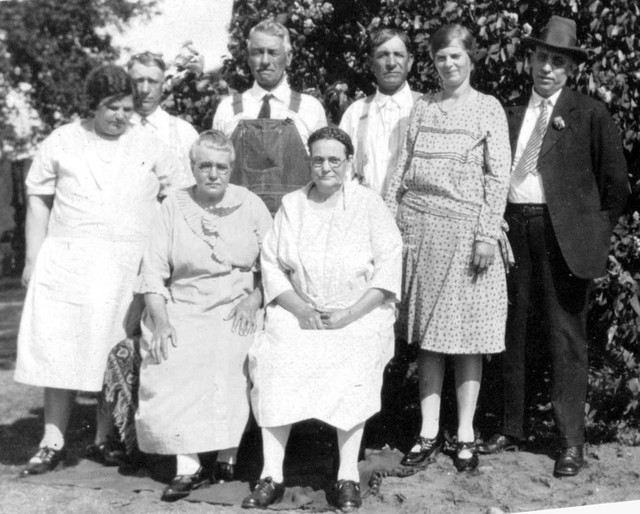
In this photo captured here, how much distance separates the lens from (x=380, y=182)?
4410 mm

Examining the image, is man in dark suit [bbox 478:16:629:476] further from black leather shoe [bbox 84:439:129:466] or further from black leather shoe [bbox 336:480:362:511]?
black leather shoe [bbox 84:439:129:466]

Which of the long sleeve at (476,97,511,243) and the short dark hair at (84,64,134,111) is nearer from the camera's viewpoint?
the long sleeve at (476,97,511,243)

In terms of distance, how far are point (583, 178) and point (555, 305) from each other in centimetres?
60

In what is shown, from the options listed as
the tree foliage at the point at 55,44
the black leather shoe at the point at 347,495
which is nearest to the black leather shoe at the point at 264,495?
the black leather shoe at the point at 347,495

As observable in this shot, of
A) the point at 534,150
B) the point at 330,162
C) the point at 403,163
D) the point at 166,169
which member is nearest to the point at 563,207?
the point at 534,150

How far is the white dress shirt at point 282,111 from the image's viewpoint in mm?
4594

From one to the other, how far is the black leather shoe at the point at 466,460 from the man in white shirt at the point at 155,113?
1891 mm

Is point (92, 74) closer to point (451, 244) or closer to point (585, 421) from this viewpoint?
point (451, 244)

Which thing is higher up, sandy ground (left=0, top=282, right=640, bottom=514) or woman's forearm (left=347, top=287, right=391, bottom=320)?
woman's forearm (left=347, top=287, right=391, bottom=320)

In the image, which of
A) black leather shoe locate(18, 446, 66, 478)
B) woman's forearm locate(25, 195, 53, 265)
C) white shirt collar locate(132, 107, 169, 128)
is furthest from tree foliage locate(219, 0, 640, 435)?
black leather shoe locate(18, 446, 66, 478)

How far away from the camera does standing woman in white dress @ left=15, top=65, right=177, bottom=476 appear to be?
4.16 meters

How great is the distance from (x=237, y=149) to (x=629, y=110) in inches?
77.7

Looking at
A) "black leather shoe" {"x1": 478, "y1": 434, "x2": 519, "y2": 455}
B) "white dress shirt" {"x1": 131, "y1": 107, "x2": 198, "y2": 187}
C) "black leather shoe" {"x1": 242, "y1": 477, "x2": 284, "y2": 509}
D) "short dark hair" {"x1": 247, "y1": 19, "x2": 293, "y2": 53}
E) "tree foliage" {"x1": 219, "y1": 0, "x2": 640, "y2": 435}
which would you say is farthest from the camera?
"white dress shirt" {"x1": 131, "y1": 107, "x2": 198, "y2": 187}

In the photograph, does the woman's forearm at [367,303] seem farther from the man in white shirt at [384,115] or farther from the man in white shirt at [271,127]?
the man in white shirt at [271,127]
